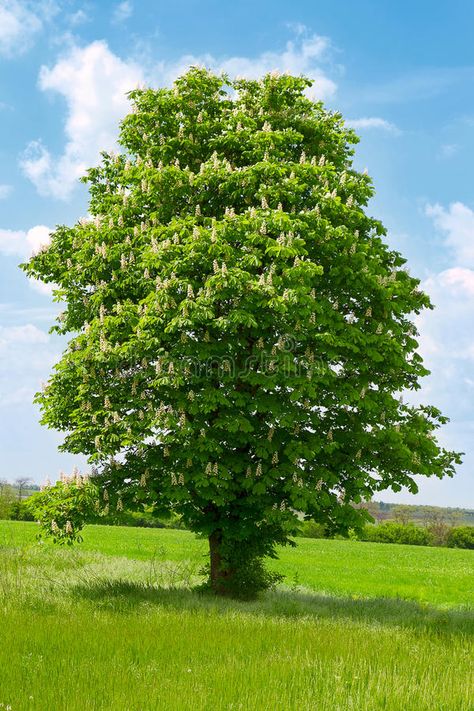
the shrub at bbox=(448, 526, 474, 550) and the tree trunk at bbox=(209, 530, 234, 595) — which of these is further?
the shrub at bbox=(448, 526, 474, 550)

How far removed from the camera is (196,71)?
67.7 feet

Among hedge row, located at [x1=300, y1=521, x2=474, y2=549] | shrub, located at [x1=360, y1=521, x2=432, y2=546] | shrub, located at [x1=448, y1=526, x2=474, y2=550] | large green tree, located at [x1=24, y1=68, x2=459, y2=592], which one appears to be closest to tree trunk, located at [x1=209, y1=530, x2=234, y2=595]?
large green tree, located at [x1=24, y1=68, x2=459, y2=592]

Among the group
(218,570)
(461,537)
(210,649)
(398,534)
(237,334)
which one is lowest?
(461,537)

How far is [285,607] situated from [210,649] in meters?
6.05

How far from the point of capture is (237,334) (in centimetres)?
1767

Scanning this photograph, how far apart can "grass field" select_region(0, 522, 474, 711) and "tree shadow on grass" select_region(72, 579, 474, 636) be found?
5cm

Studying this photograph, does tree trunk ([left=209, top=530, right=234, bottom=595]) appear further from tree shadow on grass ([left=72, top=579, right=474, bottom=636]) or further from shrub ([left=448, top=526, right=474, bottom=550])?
shrub ([left=448, top=526, right=474, bottom=550])

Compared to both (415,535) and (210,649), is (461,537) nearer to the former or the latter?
(415,535)

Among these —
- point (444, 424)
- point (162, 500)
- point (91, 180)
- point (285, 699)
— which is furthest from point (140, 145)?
point (285, 699)

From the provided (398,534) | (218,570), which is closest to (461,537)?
(398,534)

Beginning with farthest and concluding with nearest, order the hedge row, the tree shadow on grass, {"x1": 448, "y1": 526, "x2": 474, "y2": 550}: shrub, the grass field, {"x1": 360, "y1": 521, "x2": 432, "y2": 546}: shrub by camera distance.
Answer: {"x1": 448, "y1": 526, "x2": 474, "y2": 550}: shrub < the hedge row < {"x1": 360, "y1": 521, "x2": 432, "y2": 546}: shrub < the tree shadow on grass < the grass field

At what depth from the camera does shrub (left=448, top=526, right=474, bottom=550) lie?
7456 centimetres

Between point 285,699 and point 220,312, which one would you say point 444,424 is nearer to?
point 220,312

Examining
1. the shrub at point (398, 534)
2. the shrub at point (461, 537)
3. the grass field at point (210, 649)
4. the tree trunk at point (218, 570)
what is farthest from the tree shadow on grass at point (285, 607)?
the shrub at point (461, 537)
